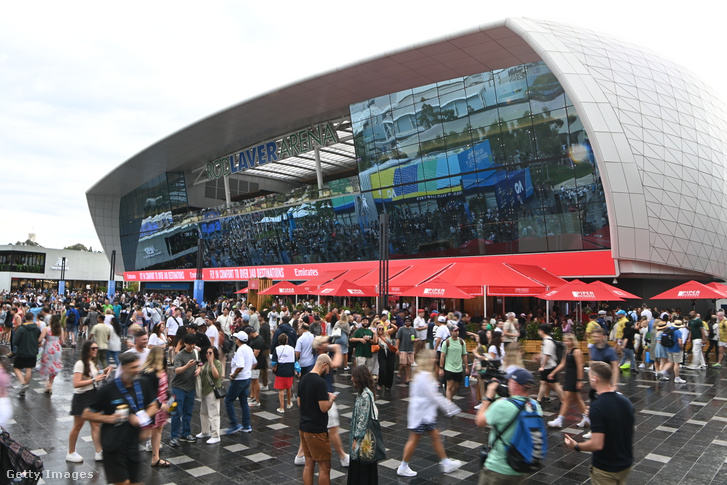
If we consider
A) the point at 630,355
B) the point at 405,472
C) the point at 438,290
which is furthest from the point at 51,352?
the point at 630,355

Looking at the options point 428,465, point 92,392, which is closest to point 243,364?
point 92,392

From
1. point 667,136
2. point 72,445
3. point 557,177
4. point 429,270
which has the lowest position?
point 72,445

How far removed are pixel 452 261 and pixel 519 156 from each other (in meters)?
6.21

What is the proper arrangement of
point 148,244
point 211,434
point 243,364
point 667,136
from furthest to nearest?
point 148,244 → point 667,136 → point 243,364 → point 211,434

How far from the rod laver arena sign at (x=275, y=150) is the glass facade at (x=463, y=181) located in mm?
3359

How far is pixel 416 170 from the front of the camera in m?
25.8

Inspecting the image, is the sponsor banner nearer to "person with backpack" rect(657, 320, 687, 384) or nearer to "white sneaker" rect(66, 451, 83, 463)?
"person with backpack" rect(657, 320, 687, 384)

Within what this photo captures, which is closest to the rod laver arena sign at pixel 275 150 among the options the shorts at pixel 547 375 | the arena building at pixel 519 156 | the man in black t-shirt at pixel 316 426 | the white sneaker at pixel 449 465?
the arena building at pixel 519 156

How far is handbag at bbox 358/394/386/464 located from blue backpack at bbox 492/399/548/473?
1.58 metres

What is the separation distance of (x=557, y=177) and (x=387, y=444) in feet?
57.5

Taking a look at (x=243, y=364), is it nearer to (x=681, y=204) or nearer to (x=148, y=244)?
(x=681, y=204)

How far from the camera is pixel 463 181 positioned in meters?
24.1

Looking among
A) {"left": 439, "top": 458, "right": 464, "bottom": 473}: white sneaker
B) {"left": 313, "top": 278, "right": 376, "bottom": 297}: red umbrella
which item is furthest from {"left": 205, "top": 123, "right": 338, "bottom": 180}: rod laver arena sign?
{"left": 439, "top": 458, "right": 464, "bottom": 473}: white sneaker

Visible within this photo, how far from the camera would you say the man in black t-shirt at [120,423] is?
13.4ft
